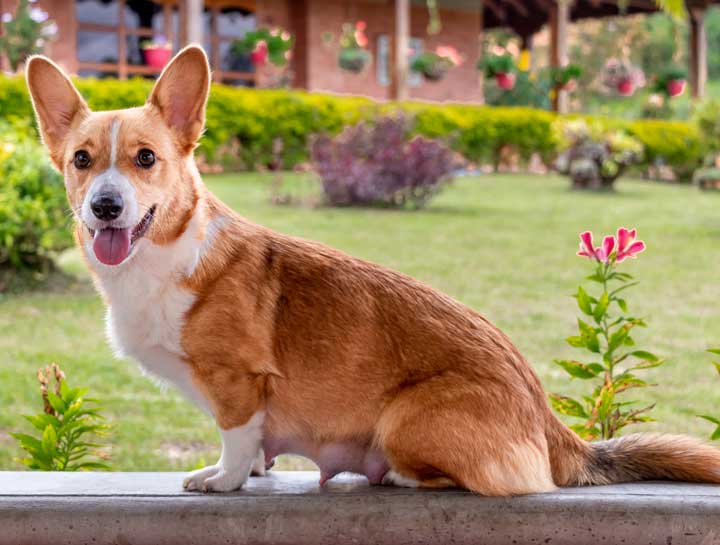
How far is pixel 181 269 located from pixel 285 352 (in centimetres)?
33

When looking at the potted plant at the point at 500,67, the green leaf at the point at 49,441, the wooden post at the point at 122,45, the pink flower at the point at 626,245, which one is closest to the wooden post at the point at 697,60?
the potted plant at the point at 500,67

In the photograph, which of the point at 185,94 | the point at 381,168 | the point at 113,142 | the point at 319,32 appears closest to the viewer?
the point at 113,142

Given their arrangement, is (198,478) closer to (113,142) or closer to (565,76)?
(113,142)

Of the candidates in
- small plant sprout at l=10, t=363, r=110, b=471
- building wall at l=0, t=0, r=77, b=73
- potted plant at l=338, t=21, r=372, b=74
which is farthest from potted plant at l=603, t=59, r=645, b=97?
small plant sprout at l=10, t=363, r=110, b=471

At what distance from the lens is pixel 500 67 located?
2484 cm

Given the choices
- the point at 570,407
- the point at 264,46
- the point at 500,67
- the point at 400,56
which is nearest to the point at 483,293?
the point at 570,407

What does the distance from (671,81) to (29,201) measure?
73.9 ft

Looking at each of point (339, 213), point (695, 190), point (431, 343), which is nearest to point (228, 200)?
point (339, 213)

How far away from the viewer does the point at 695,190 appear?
19406 mm

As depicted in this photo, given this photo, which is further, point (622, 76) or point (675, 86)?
point (675, 86)

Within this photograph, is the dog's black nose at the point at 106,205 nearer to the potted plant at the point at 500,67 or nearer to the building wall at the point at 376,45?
the building wall at the point at 376,45

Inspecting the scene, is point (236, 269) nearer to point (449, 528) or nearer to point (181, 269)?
point (181, 269)

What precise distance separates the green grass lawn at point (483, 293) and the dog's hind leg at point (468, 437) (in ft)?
6.47

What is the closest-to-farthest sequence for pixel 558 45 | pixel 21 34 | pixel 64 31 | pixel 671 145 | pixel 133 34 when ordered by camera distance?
pixel 21 34 < pixel 64 31 < pixel 133 34 < pixel 671 145 < pixel 558 45
